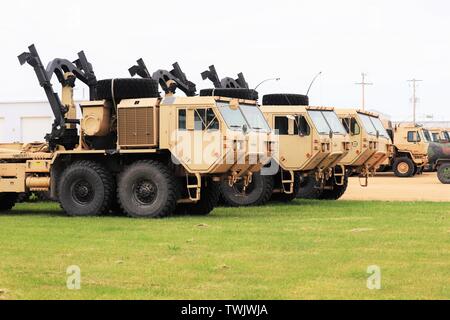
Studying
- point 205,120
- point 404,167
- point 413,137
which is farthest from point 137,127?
point 413,137

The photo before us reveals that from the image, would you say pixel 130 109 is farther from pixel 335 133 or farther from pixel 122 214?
pixel 335 133

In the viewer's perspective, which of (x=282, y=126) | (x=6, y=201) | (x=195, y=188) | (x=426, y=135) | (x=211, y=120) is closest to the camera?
(x=211, y=120)

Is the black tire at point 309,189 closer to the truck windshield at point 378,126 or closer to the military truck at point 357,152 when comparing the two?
the military truck at point 357,152

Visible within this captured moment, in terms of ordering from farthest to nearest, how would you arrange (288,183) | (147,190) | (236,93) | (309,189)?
(309,189) < (288,183) < (236,93) < (147,190)

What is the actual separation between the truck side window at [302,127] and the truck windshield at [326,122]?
23cm

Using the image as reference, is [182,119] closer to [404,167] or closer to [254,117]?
[254,117]

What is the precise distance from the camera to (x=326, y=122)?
2759 centimetres

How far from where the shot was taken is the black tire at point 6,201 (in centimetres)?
2588

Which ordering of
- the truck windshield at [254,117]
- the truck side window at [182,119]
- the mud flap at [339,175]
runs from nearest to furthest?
the truck side window at [182,119]
the truck windshield at [254,117]
the mud flap at [339,175]

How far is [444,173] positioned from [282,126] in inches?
631

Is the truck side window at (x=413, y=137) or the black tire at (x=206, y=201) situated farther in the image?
the truck side window at (x=413, y=137)

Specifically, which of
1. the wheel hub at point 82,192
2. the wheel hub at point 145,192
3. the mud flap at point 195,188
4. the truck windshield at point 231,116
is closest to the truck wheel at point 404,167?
the truck windshield at point 231,116

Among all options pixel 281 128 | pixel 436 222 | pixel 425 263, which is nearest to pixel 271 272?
pixel 425 263

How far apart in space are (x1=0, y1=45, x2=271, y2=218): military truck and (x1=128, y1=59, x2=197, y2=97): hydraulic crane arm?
9.49 ft
